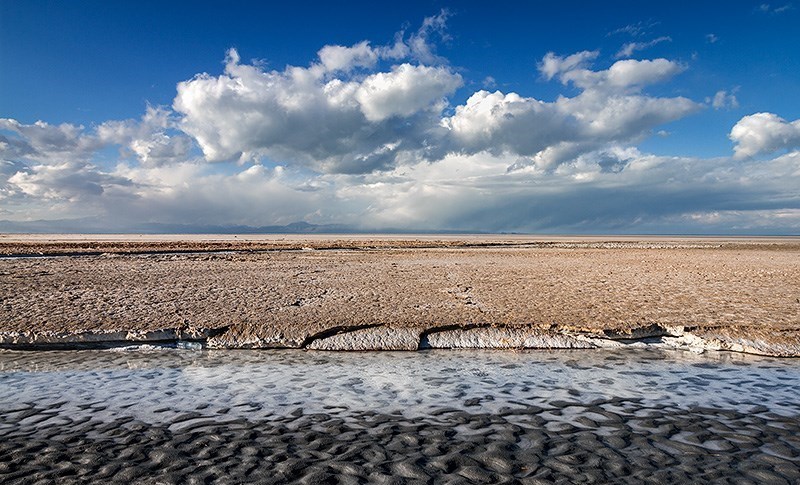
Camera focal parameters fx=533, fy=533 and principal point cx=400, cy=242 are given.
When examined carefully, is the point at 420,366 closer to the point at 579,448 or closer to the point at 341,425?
the point at 341,425

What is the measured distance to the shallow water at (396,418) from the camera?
3902mm

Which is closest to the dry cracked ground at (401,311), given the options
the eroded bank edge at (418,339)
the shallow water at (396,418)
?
the eroded bank edge at (418,339)

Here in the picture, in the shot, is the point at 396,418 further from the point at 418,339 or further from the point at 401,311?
the point at 401,311

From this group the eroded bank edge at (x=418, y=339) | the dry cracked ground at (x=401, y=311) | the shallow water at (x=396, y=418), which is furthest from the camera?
the dry cracked ground at (x=401, y=311)

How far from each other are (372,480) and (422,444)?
73 centimetres

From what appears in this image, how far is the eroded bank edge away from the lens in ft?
25.8

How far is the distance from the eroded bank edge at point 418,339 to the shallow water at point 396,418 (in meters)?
0.50

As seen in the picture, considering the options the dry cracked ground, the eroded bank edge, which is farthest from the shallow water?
the dry cracked ground

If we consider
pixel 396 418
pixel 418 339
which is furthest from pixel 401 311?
pixel 396 418

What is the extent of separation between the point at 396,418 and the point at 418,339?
A: 3219 mm

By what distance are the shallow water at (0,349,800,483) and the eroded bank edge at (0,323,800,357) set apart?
499 millimetres

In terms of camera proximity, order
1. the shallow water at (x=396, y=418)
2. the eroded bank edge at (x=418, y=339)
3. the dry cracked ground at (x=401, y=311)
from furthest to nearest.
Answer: the dry cracked ground at (x=401, y=311), the eroded bank edge at (x=418, y=339), the shallow water at (x=396, y=418)

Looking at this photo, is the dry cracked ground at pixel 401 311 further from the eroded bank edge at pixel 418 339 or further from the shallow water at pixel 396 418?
the shallow water at pixel 396 418

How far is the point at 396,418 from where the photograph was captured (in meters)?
4.97
